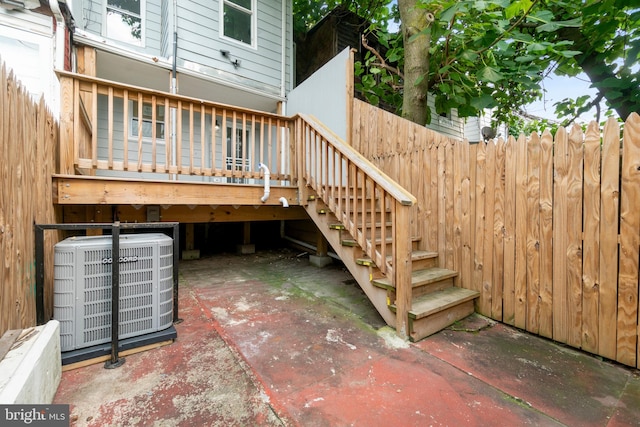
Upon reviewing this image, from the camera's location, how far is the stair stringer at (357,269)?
2469mm

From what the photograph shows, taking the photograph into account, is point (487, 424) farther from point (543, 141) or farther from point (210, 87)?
point (210, 87)

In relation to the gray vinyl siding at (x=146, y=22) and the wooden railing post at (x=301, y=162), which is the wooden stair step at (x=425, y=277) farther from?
the gray vinyl siding at (x=146, y=22)

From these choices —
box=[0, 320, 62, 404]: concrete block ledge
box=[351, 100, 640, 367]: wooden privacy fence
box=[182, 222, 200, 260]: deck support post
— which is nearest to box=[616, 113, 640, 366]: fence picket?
box=[351, 100, 640, 367]: wooden privacy fence

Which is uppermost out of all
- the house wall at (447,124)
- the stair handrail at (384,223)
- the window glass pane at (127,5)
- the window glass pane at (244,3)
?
the window glass pane at (244,3)

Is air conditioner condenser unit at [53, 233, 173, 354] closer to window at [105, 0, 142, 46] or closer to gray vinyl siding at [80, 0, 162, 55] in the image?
gray vinyl siding at [80, 0, 162, 55]

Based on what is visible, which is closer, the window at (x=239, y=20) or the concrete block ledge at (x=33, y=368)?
the concrete block ledge at (x=33, y=368)

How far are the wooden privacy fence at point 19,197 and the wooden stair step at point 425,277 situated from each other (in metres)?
2.35

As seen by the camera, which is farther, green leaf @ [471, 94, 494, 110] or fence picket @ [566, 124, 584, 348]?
green leaf @ [471, 94, 494, 110]

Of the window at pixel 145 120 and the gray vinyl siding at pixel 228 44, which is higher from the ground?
the gray vinyl siding at pixel 228 44

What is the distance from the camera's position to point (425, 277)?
271cm

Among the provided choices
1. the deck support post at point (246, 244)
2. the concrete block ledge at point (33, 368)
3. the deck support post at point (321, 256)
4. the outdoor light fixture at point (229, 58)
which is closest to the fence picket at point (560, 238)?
the deck support post at point (321, 256)

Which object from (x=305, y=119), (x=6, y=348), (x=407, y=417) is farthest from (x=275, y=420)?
(x=305, y=119)

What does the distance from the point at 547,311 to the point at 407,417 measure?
1.67 metres

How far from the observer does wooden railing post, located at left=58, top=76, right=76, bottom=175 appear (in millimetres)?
2547
